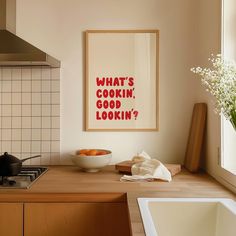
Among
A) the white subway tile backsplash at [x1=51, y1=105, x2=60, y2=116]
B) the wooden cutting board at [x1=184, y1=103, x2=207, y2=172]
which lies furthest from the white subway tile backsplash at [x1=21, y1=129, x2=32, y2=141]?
the wooden cutting board at [x1=184, y1=103, x2=207, y2=172]

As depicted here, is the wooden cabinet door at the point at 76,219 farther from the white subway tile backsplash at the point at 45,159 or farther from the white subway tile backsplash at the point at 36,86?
the white subway tile backsplash at the point at 36,86

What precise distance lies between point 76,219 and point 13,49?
3.31ft

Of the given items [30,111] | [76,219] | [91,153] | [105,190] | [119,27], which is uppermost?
[119,27]

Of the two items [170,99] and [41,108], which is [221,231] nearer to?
[170,99]

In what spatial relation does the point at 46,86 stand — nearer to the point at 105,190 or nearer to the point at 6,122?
the point at 6,122

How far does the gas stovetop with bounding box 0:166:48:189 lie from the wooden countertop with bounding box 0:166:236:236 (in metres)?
0.03

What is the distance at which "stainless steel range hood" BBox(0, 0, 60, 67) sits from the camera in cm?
178

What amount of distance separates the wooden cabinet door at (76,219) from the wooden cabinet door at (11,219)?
3 cm

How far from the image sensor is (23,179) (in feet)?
5.69

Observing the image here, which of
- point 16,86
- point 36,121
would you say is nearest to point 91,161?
point 36,121

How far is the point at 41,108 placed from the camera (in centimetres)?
Answer: 221

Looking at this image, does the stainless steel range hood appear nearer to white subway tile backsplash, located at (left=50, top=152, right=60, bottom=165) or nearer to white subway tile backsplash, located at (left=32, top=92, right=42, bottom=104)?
white subway tile backsplash, located at (left=32, top=92, right=42, bottom=104)

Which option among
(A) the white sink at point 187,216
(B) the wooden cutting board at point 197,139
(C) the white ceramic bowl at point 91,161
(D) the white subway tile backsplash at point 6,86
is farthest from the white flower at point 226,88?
(D) the white subway tile backsplash at point 6,86

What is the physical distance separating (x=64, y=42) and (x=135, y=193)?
4.03 feet
